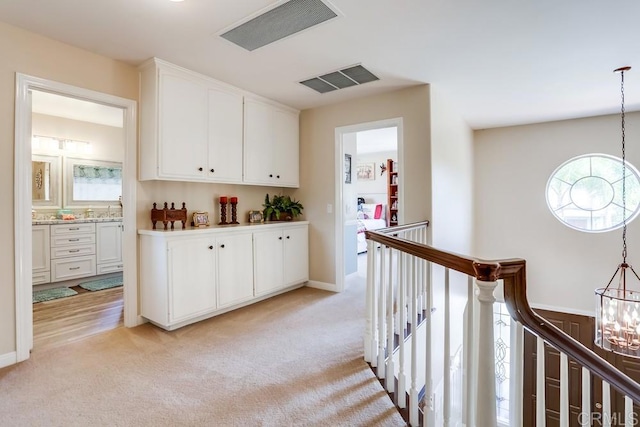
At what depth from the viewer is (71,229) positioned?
A: 4.37 meters

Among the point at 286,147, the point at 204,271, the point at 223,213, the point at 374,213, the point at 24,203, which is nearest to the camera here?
the point at 24,203

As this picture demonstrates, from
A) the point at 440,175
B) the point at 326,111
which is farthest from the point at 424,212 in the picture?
the point at 326,111

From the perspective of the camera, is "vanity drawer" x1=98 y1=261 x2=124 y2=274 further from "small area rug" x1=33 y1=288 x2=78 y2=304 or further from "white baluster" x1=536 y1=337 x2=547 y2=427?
"white baluster" x1=536 y1=337 x2=547 y2=427

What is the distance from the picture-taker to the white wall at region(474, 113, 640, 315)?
181 inches

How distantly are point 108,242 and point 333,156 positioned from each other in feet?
11.7

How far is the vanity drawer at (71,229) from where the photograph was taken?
166 inches

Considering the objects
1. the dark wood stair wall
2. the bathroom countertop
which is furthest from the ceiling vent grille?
the dark wood stair wall

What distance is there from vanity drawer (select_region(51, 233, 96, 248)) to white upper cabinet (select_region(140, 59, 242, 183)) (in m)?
2.37

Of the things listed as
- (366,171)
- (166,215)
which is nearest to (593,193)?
(366,171)

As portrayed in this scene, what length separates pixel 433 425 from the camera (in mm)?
1550

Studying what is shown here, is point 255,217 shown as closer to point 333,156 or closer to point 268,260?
point 268,260

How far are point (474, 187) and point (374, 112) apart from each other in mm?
2866

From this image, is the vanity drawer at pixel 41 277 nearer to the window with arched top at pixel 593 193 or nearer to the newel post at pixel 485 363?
the newel post at pixel 485 363

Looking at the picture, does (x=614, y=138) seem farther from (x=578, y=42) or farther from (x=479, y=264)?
(x=479, y=264)
